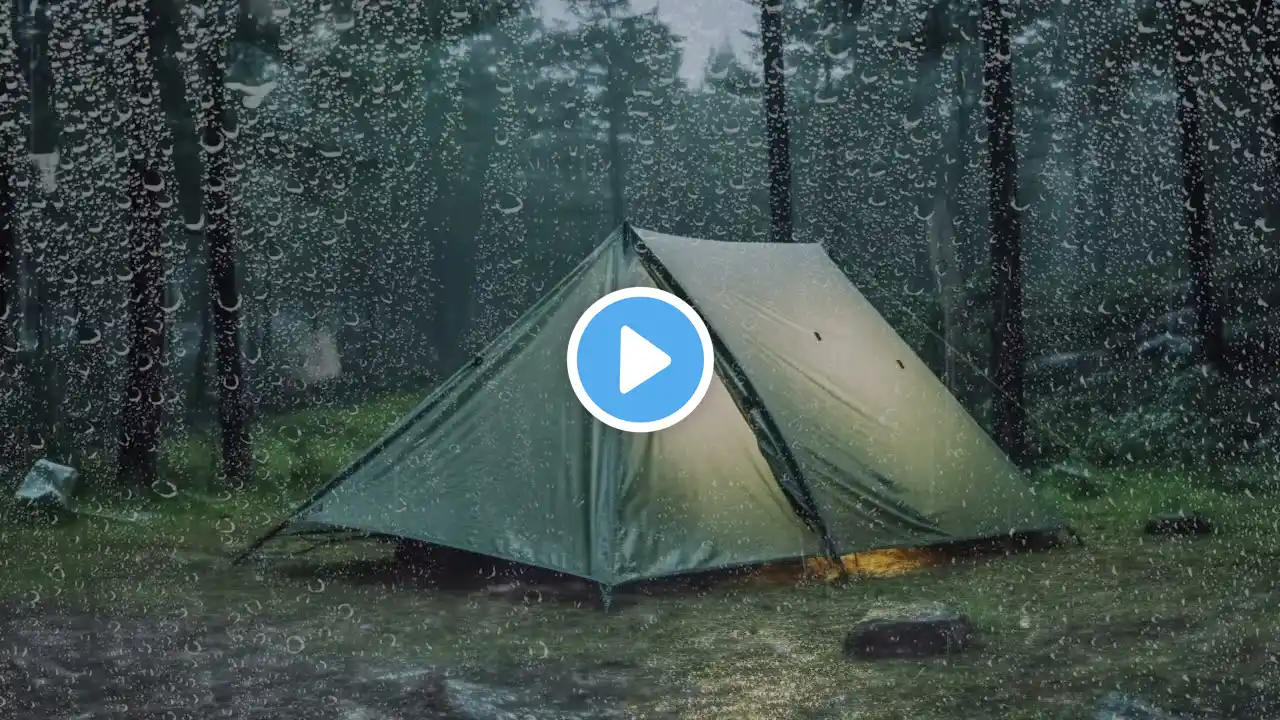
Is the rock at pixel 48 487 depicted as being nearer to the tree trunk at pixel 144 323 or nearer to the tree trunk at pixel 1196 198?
the tree trunk at pixel 144 323

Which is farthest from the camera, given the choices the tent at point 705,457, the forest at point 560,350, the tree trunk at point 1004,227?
the tree trunk at point 1004,227

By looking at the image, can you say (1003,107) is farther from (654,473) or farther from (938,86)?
(938,86)

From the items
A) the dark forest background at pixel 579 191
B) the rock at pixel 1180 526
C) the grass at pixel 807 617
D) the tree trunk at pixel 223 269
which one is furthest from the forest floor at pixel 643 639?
the tree trunk at pixel 223 269

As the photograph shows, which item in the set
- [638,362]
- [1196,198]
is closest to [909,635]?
[638,362]

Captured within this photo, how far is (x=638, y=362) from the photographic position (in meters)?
7.95

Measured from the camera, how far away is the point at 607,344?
321 inches

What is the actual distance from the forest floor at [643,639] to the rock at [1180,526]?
0.27 meters

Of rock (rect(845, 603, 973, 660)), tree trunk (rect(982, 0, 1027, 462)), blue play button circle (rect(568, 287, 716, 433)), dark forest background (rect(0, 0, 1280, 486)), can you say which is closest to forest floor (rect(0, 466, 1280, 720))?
rock (rect(845, 603, 973, 660))

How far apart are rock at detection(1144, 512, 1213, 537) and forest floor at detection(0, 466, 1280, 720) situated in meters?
0.27

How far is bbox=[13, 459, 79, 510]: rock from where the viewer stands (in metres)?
12.0

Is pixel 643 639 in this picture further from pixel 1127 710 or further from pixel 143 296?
pixel 143 296

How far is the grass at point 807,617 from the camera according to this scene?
201 inches

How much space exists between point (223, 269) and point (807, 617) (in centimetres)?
1066

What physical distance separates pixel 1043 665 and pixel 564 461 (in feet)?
11.4
